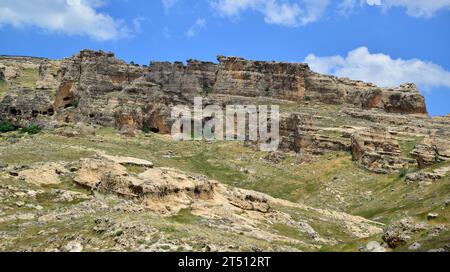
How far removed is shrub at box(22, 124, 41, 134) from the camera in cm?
8367

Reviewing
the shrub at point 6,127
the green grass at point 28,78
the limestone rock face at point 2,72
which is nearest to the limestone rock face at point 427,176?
the shrub at point 6,127

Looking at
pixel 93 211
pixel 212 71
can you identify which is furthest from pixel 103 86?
pixel 93 211

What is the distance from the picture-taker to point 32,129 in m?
84.9

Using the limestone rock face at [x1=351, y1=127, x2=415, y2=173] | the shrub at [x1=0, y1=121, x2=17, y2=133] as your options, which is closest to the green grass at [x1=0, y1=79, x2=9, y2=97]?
the shrub at [x1=0, y1=121, x2=17, y2=133]

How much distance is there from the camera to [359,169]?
69625 millimetres

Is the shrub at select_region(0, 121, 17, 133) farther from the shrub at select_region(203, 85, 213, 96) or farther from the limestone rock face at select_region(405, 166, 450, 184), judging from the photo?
the limestone rock face at select_region(405, 166, 450, 184)

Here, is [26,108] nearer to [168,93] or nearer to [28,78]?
[28,78]

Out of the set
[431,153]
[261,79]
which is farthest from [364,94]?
[431,153]

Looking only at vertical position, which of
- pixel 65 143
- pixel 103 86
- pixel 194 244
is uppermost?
pixel 103 86

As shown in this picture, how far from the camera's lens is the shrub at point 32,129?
83669 millimetres
